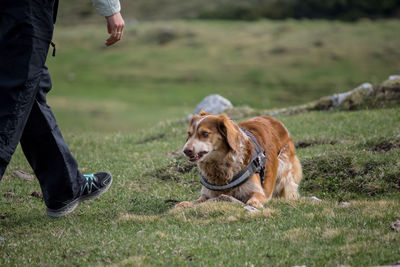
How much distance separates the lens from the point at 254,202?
7.29 meters

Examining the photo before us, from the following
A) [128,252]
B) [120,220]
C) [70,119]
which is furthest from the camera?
[70,119]

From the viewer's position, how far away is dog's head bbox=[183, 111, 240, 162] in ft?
23.3

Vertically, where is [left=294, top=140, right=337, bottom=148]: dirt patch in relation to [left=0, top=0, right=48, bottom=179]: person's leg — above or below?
below

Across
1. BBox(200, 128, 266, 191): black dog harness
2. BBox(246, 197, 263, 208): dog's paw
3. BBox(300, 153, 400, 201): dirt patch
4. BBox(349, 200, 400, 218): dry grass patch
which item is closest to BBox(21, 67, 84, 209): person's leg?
BBox(200, 128, 266, 191): black dog harness

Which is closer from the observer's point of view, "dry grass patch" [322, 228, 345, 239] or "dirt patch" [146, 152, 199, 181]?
"dry grass patch" [322, 228, 345, 239]

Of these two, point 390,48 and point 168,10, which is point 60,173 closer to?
point 390,48

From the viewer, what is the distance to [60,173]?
20.6 feet

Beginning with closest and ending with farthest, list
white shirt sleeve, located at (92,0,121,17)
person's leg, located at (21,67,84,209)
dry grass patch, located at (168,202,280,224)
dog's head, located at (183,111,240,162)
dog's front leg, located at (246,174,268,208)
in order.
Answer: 1. white shirt sleeve, located at (92,0,121,17)
2. person's leg, located at (21,67,84,209)
3. dry grass patch, located at (168,202,280,224)
4. dog's head, located at (183,111,240,162)
5. dog's front leg, located at (246,174,268,208)

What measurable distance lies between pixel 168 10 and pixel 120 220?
426 feet

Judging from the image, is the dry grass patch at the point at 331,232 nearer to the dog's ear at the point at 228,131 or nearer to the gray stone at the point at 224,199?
the gray stone at the point at 224,199

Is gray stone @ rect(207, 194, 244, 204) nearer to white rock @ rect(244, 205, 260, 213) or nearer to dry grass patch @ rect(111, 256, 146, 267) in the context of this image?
white rock @ rect(244, 205, 260, 213)

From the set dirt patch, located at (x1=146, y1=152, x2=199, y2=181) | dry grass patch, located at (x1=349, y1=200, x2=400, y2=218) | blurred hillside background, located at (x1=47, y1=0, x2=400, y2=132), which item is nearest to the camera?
dry grass patch, located at (x1=349, y1=200, x2=400, y2=218)

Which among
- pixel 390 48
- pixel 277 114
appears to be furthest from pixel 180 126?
pixel 390 48

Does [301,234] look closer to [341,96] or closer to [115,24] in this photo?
[115,24]
